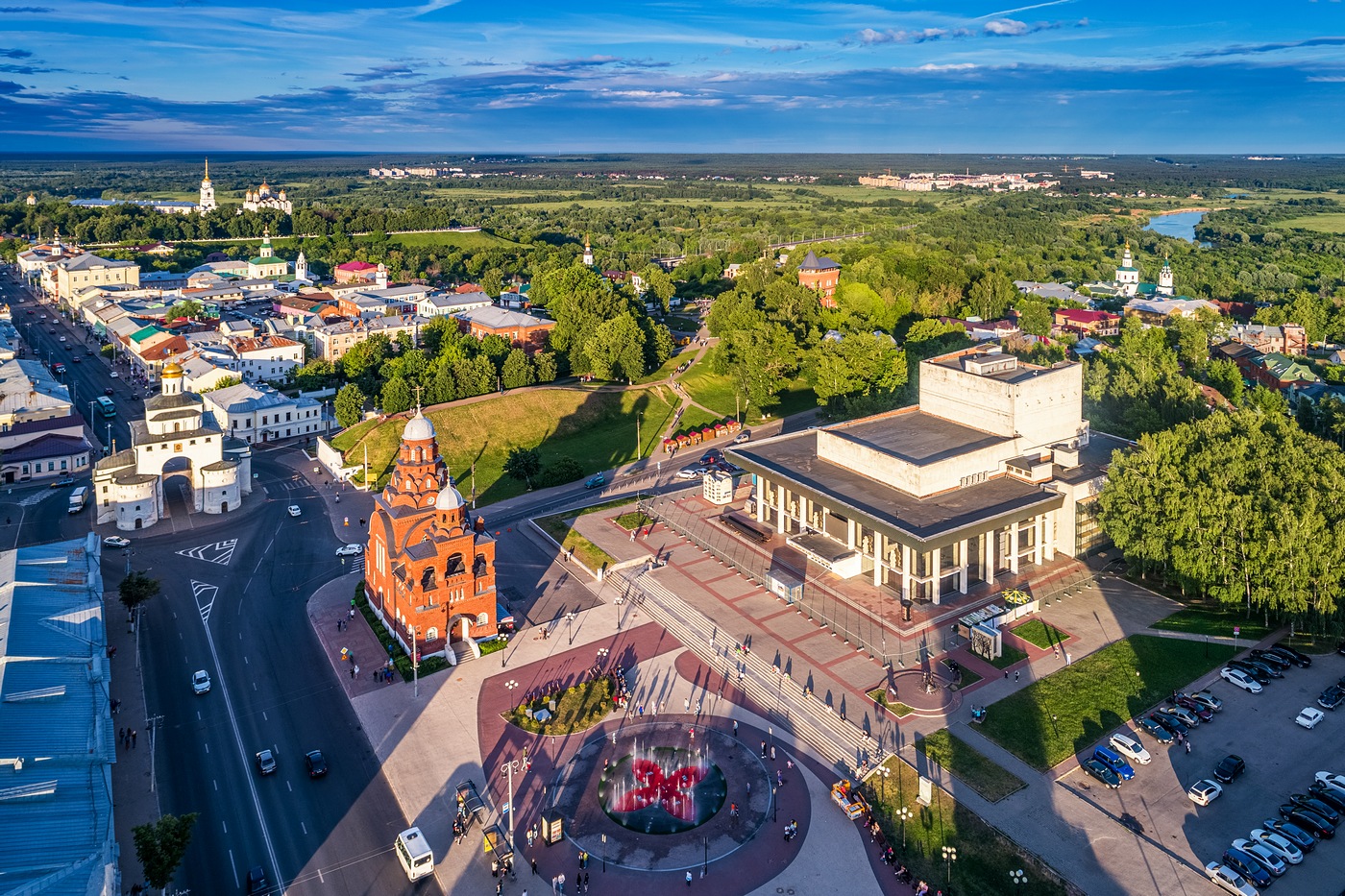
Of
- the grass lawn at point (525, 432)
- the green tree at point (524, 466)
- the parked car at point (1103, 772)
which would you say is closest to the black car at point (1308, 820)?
the parked car at point (1103, 772)

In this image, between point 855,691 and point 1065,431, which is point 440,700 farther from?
point 1065,431

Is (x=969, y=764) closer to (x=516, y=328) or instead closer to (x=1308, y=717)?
(x=1308, y=717)

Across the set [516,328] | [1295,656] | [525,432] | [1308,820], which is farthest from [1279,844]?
[516,328]

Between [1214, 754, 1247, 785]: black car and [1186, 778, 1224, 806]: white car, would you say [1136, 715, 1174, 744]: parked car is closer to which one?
[1214, 754, 1247, 785]: black car

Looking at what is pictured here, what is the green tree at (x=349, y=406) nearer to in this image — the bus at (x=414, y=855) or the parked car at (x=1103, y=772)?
the bus at (x=414, y=855)

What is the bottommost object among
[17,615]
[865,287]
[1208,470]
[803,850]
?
[803,850]

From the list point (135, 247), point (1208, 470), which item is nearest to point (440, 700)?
point (1208, 470)
